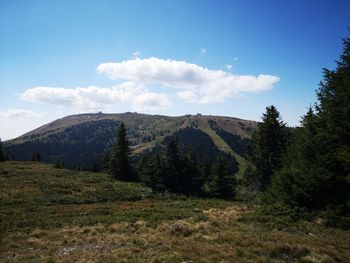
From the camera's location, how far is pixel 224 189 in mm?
50344

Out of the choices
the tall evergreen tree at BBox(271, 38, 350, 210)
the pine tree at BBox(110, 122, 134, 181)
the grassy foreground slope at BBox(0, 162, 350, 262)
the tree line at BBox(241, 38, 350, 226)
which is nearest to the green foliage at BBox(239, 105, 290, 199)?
the tree line at BBox(241, 38, 350, 226)

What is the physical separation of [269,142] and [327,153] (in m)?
16.3

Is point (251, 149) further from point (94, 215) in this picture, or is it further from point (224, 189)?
point (94, 215)

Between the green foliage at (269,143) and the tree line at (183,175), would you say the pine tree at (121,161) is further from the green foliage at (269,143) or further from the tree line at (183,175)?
the green foliage at (269,143)

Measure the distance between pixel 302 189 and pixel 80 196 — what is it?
28008 mm

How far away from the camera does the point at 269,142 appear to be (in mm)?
35250

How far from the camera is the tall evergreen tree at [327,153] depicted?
17500mm

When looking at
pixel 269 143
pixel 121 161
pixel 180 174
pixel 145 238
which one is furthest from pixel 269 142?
pixel 121 161

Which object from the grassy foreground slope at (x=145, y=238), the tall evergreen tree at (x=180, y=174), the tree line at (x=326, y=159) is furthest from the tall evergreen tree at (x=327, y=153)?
the tall evergreen tree at (x=180, y=174)

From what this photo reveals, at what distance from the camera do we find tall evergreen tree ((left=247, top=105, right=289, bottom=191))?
34.8 meters

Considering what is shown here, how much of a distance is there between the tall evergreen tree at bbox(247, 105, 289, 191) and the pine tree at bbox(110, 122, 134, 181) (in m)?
31.6

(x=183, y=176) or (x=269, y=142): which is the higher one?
(x=269, y=142)

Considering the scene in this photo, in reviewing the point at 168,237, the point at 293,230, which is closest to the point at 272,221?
the point at 293,230

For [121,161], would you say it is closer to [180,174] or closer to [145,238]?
[180,174]
